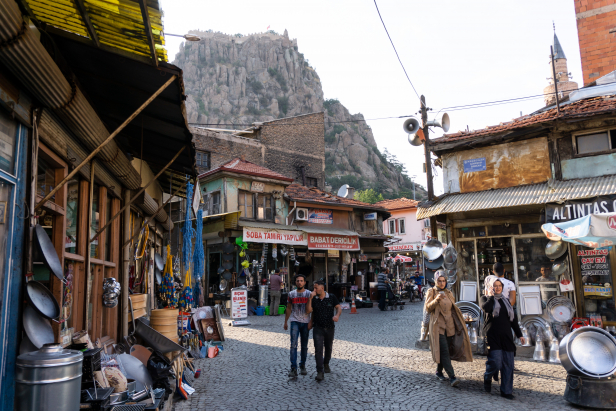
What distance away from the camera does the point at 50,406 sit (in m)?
3.44

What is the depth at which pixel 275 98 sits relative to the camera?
269ft

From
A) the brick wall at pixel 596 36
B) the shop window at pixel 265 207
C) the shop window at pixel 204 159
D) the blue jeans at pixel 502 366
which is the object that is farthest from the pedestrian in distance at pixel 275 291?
the brick wall at pixel 596 36

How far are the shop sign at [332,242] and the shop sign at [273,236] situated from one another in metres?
0.63

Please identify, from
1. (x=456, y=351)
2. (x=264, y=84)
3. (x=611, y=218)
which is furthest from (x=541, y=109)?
(x=264, y=84)

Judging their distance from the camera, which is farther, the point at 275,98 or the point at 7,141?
the point at 275,98

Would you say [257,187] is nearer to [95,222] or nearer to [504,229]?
[504,229]

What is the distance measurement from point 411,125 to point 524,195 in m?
3.95

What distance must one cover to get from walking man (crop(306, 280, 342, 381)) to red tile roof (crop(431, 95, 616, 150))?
712cm

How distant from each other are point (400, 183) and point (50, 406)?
7886cm

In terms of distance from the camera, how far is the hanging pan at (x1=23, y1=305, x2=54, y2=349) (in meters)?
3.84

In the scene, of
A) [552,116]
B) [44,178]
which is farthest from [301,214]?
[44,178]

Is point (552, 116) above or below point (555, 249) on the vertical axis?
above

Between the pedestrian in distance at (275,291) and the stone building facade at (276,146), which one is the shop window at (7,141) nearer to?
the pedestrian in distance at (275,291)

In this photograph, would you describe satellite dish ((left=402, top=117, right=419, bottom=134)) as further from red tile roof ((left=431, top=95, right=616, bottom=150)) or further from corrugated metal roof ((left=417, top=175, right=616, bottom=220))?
corrugated metal roof ((left=417, top=175, right=616, bottom=220))
